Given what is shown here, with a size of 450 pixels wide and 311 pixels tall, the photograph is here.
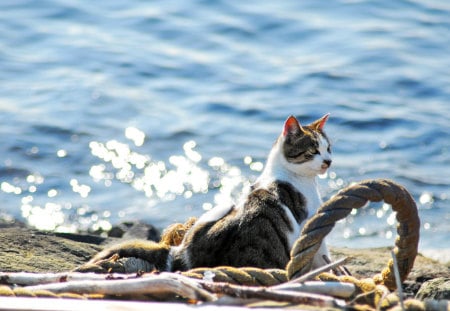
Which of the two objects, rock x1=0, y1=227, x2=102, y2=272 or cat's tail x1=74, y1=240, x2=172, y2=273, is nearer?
cat's tail x1=74, y1=240, x2=172, y2=273

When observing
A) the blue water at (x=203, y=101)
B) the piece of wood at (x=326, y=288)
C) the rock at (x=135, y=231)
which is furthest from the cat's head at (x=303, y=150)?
the blue water at (x=203, y=101)

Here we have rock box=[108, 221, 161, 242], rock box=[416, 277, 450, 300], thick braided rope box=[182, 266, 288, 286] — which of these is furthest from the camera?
rock box=[108, 221, 161, 242]

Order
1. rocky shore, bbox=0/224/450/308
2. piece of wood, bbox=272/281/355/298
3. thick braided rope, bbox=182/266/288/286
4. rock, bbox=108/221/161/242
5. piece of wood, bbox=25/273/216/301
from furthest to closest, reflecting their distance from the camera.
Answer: rock, bbox=108/221/161/242 < rocky shore, bbox=0/224/450/308 < thick braided rope, bbox=182/266/288/286 < piece of wood, bbox=272/281/355/298 < piece of wood, bbox=25/273/216/301

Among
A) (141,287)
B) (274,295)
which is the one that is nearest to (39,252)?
(141,287)

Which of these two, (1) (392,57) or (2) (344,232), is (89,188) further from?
(1) (392,57)

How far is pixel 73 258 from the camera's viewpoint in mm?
5898

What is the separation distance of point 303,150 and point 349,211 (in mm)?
2665

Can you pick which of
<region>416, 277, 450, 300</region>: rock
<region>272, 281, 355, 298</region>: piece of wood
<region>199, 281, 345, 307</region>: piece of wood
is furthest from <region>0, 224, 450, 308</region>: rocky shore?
<region>199, 281, 345, 307</region>: piece of wood

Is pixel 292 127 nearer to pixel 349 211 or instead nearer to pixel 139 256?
pixel 139 256

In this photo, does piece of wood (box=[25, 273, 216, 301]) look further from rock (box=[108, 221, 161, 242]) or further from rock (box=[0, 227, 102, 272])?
rock (box=[108, 221, 161, 242])

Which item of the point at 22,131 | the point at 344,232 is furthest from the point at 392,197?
the point at 22,131

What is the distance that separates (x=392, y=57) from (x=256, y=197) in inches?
334

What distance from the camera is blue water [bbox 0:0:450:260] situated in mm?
10391

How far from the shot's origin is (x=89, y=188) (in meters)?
10.6
